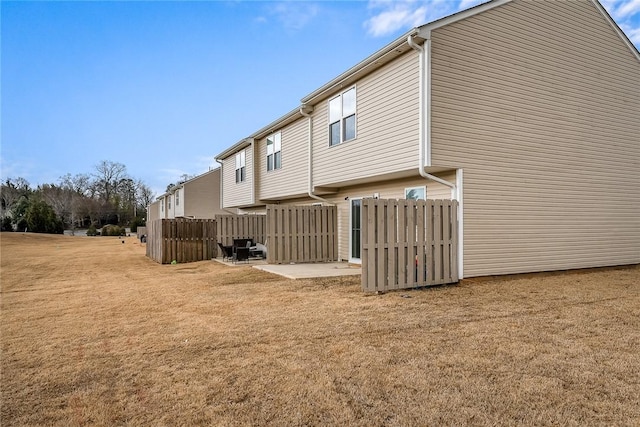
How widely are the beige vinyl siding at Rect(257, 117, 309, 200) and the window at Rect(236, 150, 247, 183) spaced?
2.29 m

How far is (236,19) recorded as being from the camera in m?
14.3

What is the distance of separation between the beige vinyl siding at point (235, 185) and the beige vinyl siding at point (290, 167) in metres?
1.23

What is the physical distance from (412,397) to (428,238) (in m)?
5.43

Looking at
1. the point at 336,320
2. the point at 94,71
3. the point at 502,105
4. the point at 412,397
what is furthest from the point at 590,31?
the point at 94,71

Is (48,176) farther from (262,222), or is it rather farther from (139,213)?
(262,222)

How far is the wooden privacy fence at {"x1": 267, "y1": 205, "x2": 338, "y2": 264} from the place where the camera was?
13.0m

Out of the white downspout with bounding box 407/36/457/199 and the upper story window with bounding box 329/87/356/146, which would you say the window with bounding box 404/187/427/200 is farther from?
the upper story window with bounding box 329/87/356/146

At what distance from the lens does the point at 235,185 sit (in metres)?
20.7

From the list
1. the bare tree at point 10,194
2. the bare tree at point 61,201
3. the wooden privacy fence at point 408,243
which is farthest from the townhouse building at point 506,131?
the bare tree at point 61,201

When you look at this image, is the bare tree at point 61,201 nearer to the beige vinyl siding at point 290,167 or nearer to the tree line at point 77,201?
the tree line at point 77,201

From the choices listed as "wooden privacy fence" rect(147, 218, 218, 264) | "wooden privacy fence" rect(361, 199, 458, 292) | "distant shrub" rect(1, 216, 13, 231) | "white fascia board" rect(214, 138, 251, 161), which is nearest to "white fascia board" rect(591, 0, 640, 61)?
"wooden privacy fence" rect(361, 199, 458, 292)

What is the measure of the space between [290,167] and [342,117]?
3.99 m

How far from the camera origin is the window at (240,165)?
19.6m

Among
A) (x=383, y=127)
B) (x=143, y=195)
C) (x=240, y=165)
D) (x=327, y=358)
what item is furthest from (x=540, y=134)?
(x=143, y=195)
